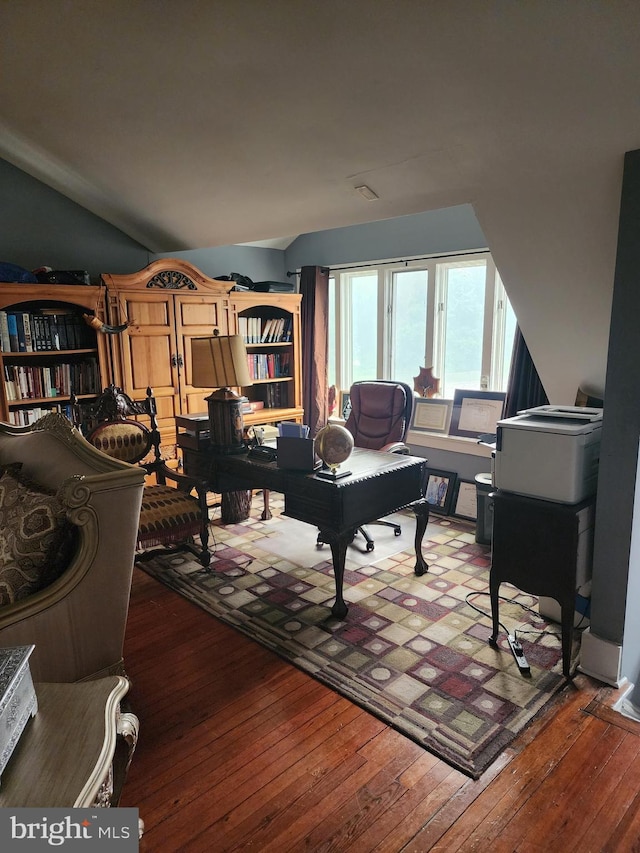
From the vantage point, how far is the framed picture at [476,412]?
4.09 meters

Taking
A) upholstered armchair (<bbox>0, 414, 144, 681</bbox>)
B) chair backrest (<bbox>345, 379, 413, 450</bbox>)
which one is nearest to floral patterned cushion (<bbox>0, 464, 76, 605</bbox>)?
upholstered armchair (<bbox>0, 414, 144, 681</bbox>)

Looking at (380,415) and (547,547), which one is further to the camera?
(380,415)

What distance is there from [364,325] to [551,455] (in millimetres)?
3015

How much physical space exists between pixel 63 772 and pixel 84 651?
0.79 metres

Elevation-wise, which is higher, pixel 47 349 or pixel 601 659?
pixel 47 349

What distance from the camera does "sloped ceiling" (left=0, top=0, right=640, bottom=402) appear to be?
180cm

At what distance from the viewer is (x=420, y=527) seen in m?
3.21

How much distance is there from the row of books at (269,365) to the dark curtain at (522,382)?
2.12 meters

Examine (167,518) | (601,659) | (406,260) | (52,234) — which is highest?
(52,234)

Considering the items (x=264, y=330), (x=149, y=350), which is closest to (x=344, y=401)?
(x=264, y=330)

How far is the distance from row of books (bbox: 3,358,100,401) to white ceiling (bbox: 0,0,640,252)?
1.38 meters

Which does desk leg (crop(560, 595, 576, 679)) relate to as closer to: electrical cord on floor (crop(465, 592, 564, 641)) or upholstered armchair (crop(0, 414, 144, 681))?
electrical cord on floor (crop(465, 592, 564, 641))

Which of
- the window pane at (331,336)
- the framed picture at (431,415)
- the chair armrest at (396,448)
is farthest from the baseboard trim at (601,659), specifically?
the window pane at (331,336)

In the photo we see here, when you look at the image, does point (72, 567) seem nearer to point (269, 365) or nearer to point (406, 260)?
point (269, 365)
